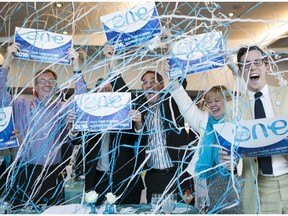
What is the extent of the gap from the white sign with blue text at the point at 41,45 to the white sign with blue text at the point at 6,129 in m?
0.22

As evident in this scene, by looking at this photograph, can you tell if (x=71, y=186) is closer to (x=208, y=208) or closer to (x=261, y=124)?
(x=208, y=208)

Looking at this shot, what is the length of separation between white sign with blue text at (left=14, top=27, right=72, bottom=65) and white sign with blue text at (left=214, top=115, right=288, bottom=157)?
577 mm

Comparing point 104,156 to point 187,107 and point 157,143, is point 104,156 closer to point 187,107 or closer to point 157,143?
point 157,143

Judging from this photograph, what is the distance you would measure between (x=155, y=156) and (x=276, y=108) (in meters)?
0.61

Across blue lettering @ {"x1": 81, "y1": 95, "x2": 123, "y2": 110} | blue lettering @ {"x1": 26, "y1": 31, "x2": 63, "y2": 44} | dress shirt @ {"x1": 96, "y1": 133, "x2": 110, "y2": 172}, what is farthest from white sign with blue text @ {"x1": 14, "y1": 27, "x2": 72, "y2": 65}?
dress shirt @ {"x1": 96, "y1": 133, "x2": 110, "y2": 172}

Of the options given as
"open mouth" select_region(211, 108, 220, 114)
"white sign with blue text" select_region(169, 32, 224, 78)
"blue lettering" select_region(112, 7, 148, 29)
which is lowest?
"open mouth" select_region(211, 108, 220, 114)

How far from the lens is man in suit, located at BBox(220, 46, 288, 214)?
2.88 feet

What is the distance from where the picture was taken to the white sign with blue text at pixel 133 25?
842 millimetres

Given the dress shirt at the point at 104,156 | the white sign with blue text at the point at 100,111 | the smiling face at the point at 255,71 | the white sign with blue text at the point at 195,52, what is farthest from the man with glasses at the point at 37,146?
the smiling face at the point at 255,71

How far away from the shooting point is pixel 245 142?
704mm

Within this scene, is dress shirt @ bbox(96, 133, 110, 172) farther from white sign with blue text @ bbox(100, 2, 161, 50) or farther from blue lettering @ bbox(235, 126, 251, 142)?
blue lettering @ bbox(235, 126, 251, 142)

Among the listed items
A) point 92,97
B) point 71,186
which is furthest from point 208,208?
point 71,186

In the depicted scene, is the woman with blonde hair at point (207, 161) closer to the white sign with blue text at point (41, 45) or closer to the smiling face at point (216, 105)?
the smiling face at point (216, 105)

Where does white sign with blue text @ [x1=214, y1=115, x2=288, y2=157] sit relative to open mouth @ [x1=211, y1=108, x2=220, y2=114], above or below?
below
